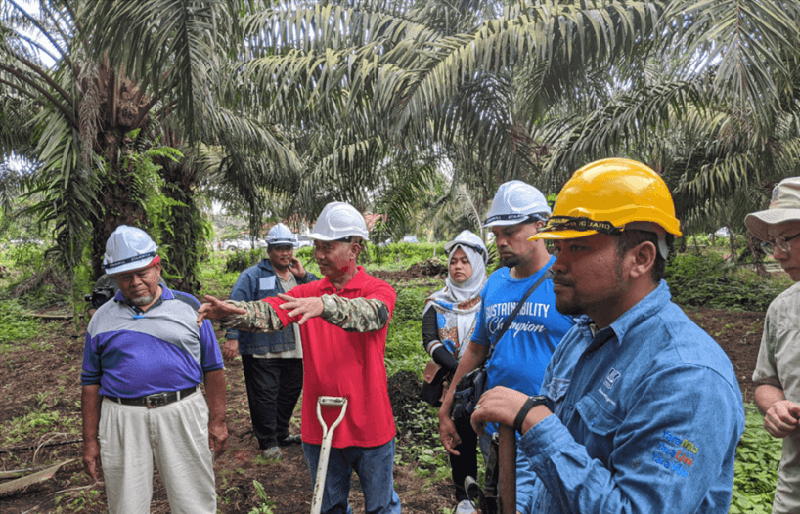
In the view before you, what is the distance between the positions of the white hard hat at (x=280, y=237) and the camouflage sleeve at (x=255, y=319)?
8.17 feet

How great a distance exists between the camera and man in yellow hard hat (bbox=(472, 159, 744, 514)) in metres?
0.95

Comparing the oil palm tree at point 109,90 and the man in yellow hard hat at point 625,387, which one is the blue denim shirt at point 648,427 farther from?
the oil palm tree at point 109,90

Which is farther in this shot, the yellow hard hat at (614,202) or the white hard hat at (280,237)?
the white hard hat at (280,237)

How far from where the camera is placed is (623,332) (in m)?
1.14

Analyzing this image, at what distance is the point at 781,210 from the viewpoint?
6.33ft

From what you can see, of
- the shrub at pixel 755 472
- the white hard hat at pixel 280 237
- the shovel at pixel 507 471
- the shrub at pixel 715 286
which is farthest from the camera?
the shrub at pixel 715 286

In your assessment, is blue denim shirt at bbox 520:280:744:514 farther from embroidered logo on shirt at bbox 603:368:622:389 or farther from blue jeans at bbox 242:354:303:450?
blue jeans at bbox 242:354:303:450

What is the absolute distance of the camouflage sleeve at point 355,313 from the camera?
205 cm

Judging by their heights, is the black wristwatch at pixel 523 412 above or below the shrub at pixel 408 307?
above

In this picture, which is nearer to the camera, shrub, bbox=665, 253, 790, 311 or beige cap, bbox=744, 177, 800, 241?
beige cap, bbox=744, 177, 800, 241

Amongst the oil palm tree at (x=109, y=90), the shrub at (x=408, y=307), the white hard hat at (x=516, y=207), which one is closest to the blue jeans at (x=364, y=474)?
the white hard hat at (x=516, y=207)

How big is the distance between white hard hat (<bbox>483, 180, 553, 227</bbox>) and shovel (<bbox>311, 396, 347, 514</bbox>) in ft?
Answer: 3.56

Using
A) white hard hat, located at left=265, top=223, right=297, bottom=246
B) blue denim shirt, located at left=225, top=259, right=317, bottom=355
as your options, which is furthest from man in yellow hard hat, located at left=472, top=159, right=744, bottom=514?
white hard hat, located at left=265, top=223, right=297, bottom=246

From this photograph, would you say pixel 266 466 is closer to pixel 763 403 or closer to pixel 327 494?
pixel 327 494
